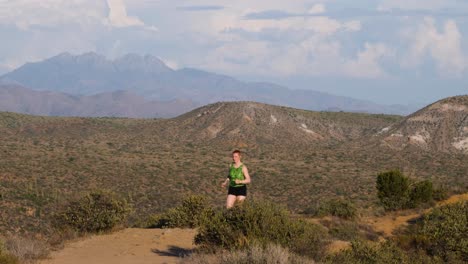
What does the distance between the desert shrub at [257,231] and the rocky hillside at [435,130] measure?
6749 cm

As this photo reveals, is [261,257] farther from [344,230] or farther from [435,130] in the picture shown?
[435,130]

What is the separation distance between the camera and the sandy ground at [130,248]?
13.7m

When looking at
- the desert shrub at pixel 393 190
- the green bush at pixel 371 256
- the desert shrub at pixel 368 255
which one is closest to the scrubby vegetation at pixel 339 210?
the desert shrub at pixel 393 190

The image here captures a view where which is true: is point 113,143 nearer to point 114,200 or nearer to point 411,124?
point 411,124

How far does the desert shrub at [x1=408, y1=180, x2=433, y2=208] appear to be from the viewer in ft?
89.1

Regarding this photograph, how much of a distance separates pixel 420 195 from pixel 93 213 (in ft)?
52.1

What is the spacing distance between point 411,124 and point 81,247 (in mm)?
74086

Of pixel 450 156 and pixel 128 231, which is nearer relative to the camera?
pixel 128 231

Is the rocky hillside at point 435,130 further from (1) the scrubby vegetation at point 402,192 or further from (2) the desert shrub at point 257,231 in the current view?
(2) the desert shrub at point 257,231

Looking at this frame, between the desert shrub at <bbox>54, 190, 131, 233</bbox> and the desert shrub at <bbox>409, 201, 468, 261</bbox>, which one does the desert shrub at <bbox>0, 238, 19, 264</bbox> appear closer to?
the desert shrub at <bbox>54, 190, 131, 233</bbox>

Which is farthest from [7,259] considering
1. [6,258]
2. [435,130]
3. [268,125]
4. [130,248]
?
[268,125]

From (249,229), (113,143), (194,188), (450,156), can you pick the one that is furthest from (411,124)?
(249,229)

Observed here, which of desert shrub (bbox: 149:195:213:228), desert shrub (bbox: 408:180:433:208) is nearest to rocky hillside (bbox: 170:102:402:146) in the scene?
desert shrub (bbox: 408:180:433:208)

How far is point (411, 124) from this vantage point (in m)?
83.6
